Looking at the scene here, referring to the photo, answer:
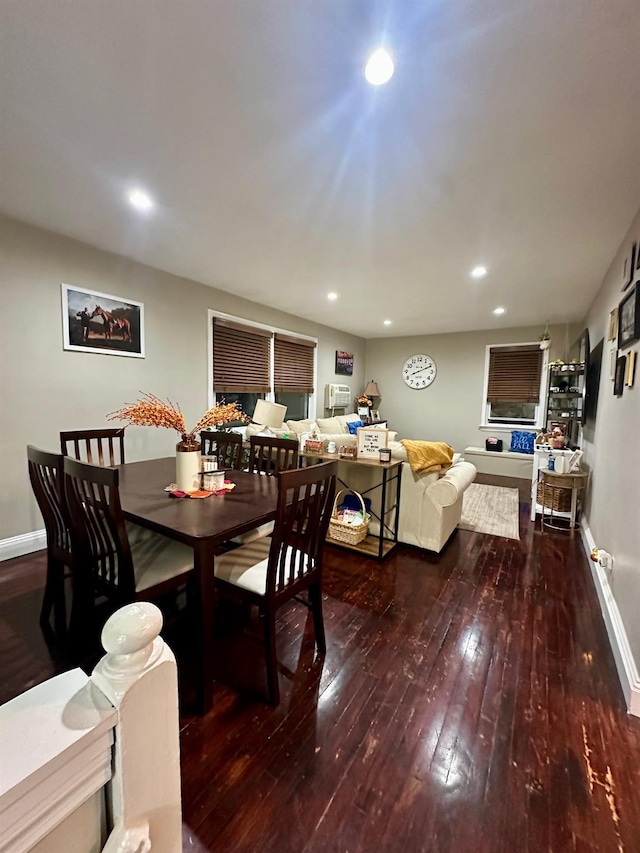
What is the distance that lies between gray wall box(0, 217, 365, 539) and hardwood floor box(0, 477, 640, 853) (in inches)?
43.0

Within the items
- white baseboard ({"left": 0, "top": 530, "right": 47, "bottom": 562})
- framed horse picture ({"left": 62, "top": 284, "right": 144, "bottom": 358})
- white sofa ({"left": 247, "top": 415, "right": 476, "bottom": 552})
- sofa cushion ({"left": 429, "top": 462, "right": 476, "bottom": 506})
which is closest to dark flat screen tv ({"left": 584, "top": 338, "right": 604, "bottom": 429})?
white sofa ({"left": 247, "top": 415, "right": 476, "bottom": 552})

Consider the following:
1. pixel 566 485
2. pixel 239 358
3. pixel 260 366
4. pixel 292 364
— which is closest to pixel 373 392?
pixel 292 364

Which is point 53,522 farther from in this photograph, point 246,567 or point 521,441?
point 521,441

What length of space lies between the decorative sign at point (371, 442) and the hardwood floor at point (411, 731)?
1.06 m

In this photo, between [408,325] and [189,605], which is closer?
[189,605]

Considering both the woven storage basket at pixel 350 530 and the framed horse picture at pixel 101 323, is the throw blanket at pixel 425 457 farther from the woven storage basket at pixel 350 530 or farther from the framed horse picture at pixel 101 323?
the framed horse picture at pixel 101 323

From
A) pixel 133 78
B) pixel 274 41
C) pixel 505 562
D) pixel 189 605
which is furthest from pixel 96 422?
pixel 505 562

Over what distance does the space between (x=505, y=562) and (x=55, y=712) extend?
314cm

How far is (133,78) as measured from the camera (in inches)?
55.7

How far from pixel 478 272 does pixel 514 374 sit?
3.13 m

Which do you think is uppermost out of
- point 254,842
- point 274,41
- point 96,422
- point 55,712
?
point 274,41

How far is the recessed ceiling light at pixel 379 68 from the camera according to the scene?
1283 millimetres

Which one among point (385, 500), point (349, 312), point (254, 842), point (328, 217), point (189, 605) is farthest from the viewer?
point (349, 312)

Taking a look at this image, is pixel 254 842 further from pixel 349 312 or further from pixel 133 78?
pixel 349 312
